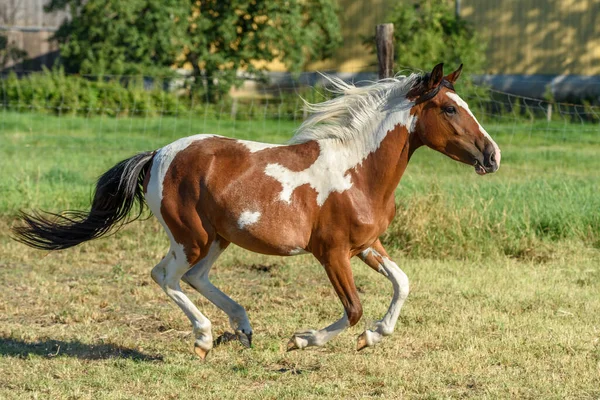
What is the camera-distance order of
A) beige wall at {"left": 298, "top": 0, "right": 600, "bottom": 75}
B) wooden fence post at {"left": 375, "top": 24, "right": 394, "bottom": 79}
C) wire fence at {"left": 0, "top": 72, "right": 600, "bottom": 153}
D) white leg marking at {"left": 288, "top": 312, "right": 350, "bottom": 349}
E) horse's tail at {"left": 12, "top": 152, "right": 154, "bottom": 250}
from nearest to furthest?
white leg marking at {"left": 288, "top": 312, "right": 350, "bottom": 349} → horse's tail at {"left": 12, "top": 152, "right": 154, "bottom": 250} → wooden fence post at {"left": 375, "top": 24, "right": 394, "bottom": 79} → wire fence at {"left": 0, "top": 72, "right": 600, "bottom": 153} → beige wall at {"left": 298, "top": 0, "right": 600, "bottom": 75}

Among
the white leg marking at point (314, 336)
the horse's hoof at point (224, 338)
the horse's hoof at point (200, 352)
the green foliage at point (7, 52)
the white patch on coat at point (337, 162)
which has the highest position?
the white patch on coat at point (337, 162)

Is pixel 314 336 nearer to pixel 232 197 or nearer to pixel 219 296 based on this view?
pixel 219 296

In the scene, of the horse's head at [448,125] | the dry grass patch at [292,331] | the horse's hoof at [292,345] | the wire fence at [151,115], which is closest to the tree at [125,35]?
the wire fence at [151,115]

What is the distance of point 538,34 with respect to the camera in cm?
2533

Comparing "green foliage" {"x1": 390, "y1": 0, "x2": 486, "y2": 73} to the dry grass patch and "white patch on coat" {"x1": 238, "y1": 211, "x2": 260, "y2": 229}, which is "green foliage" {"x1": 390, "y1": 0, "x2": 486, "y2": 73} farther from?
"white patch on coat" {"x1": 238, "y1": 211, "x2": 260, "y2": 229}

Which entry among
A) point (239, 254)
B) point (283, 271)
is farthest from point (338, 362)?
point (239, 254)

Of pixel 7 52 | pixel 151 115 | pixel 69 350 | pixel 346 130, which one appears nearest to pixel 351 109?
pixel 346 130

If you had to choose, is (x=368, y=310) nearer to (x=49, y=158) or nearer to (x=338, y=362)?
(x=338, y=362)

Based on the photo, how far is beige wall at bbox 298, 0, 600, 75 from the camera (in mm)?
24984

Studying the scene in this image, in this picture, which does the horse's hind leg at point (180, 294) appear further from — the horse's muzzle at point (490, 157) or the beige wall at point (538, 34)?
the beige wall at point (538, 34)

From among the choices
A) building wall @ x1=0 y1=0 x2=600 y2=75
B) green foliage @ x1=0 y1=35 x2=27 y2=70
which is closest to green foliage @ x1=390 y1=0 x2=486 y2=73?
Answer: building wall @ x1=0 y1=0 x2=600 y2=75

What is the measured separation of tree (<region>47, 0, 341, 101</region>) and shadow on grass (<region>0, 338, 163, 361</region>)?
16.5 m

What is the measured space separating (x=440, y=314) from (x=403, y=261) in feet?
6.03

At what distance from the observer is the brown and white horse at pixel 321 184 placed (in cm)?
543
